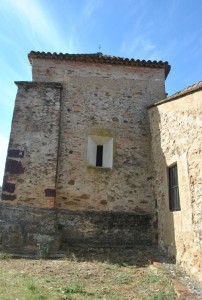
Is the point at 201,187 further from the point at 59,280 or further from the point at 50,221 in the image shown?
the point at 50,221

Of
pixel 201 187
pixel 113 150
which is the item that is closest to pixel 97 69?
pixel 113 150

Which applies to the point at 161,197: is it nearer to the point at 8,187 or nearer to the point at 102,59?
the point at 8,187

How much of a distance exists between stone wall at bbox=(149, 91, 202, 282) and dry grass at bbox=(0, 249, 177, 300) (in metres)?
0.80

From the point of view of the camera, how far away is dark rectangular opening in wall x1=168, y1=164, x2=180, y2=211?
7.73m

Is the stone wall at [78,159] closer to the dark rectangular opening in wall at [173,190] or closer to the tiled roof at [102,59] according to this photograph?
the tiled roof at [102,59]

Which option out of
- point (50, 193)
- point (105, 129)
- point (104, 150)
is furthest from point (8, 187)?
point (105, 129)

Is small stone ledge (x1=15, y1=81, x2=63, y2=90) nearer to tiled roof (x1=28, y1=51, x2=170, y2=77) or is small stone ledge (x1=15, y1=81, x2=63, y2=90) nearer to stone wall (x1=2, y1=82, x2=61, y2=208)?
stone wall (x1=2, y1=82, x2=61, y2=208)

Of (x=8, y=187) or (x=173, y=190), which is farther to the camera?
(x=8, y=187)

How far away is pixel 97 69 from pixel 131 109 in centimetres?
204

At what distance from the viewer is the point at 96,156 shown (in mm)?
10211

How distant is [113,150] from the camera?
9.99 metres

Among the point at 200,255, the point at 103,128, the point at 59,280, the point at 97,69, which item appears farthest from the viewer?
the point at 97,69

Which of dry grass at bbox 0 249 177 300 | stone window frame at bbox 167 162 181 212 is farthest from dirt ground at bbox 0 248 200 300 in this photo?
stone window frame at bbox 167 162 181 212

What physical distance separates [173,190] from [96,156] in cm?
319
